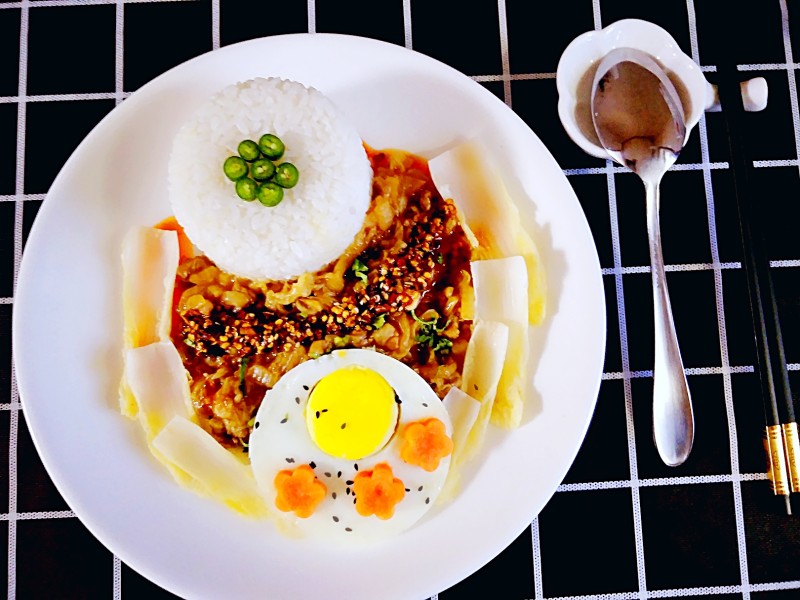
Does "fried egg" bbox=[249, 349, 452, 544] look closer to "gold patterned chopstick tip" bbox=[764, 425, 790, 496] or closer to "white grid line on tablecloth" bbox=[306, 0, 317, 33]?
"gold patterned chopstick tip" bbox=[764, 425, 790, 496]

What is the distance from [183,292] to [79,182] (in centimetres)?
42

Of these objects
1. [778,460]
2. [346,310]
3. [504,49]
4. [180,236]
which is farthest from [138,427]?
[778,460]

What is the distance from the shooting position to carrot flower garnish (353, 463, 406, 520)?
5.93 ft

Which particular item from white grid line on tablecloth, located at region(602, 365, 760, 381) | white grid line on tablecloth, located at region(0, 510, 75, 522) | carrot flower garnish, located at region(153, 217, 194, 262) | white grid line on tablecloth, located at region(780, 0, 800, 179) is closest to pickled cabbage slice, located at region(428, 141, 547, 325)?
white grid line on tablecloth, located at region(602, 365, 760, 381)

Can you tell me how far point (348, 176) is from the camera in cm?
191

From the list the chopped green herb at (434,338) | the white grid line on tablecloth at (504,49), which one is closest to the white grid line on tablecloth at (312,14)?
the white grid line on tablecloth at (504,49)

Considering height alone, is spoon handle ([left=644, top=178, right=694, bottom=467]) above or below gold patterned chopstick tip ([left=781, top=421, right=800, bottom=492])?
above

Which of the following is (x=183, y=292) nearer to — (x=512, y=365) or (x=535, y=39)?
(x=512, y=365)

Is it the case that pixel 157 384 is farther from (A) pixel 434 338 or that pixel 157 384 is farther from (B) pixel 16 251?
(A) pixel 434 338

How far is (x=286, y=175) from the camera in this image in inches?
69.6

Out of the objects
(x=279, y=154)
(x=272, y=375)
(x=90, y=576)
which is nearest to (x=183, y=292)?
(x=272, y=375)

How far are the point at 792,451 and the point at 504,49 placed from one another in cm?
150

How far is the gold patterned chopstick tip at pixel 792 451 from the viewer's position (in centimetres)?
195

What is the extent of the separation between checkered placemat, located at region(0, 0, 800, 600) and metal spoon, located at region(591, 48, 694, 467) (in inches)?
4.6
